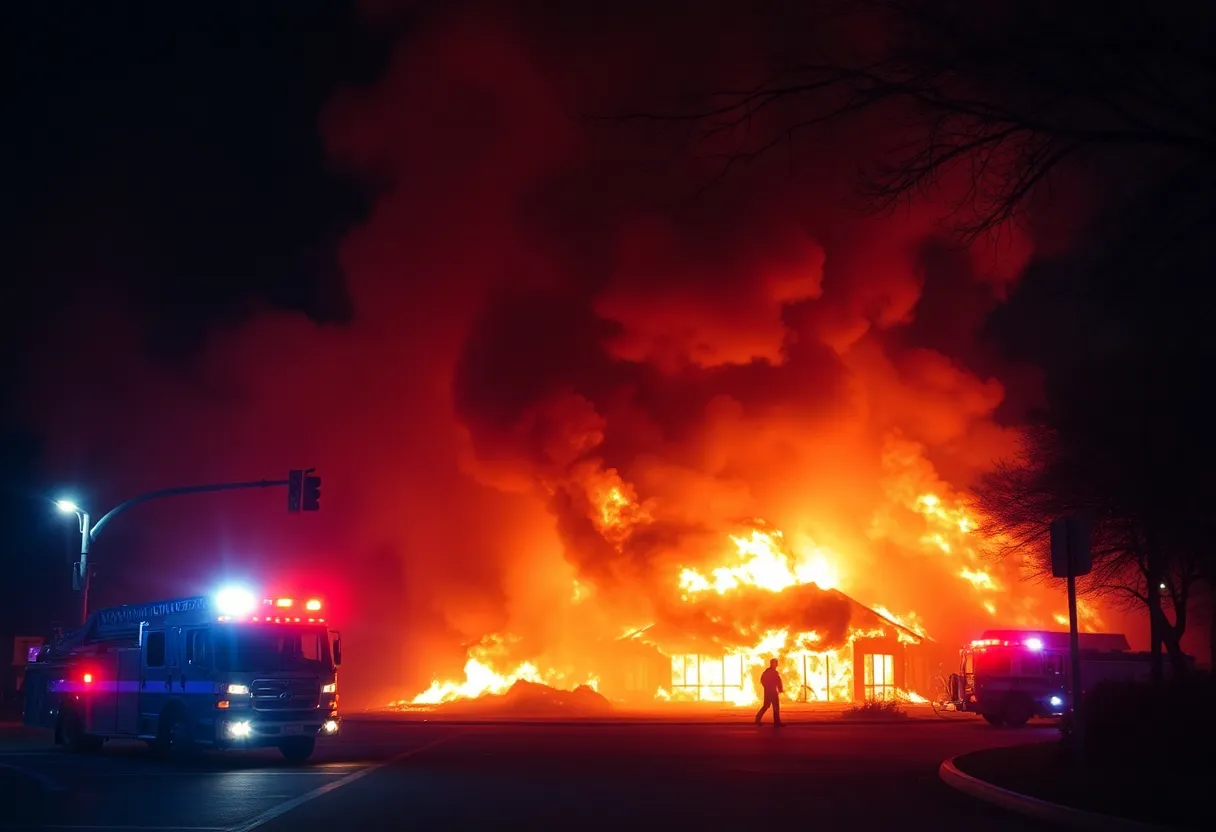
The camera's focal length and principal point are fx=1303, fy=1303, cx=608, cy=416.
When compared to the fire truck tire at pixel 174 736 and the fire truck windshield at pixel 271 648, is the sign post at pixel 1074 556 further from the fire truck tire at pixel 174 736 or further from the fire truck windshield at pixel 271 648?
the fire truck tire at pixel 174 736

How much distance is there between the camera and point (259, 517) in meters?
64.7

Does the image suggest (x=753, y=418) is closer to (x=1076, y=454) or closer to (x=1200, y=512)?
(x=1076, y=454)

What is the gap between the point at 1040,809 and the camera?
13492mm

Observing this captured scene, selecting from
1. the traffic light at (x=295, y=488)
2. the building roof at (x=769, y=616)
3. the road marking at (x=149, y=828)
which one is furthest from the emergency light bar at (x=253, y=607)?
the building roof at (x=769, y=616)

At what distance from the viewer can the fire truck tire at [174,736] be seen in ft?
70.8

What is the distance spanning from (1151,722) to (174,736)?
15.2 meters

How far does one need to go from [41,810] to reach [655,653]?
37.7m

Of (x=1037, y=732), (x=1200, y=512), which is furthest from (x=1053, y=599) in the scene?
(x=1200, y=512)

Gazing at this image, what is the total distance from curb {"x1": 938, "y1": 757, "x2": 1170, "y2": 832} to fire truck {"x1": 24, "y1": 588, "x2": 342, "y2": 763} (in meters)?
10.6

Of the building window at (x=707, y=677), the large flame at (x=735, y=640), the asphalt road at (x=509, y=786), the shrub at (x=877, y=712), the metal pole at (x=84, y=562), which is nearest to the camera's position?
the asphalt road at (x=509, y=786)

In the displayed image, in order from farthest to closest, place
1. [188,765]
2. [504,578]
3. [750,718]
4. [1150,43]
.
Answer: [504,578] → [750,718] → [188,765] → [1150,43]

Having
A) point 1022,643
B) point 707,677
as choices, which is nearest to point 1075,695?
point 1022,643

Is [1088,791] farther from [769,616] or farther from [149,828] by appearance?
[769,616]

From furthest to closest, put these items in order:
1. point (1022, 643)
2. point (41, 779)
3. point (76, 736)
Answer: point (1022, 643), point (76, 736), point (41, 779)
